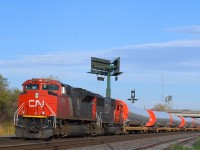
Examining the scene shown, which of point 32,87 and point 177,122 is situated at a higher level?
point 32,87

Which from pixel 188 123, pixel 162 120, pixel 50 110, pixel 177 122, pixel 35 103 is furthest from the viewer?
pixel 188 123

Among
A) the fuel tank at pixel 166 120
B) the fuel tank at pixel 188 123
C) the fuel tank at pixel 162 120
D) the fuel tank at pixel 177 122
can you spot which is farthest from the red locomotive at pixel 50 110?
the fuel tank at pixel 188 123

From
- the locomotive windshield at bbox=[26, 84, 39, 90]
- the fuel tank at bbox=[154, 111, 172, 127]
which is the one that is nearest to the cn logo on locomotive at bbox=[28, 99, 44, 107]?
the locomotive windshield at bbox=[26, 84, 39, 90]

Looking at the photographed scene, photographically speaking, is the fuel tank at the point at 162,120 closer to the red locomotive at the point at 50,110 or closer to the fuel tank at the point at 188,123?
the fuel tank at the point at 188,123

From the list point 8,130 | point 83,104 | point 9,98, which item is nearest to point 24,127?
point 83,104

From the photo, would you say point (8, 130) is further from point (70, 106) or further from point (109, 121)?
point (70, 106)

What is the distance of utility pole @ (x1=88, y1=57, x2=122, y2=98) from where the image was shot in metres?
72.4

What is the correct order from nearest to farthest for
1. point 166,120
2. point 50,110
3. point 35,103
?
point 50,110, point 35,103, point 166,120

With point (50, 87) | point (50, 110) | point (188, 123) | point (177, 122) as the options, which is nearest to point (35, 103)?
point (50, 110)

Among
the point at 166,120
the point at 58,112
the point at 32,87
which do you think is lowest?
the point at 166,120

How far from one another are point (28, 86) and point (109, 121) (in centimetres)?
1259

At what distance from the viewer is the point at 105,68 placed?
2869 inches

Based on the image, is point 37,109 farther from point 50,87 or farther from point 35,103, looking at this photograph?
point 50,87

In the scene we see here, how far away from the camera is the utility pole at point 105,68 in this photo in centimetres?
7244
